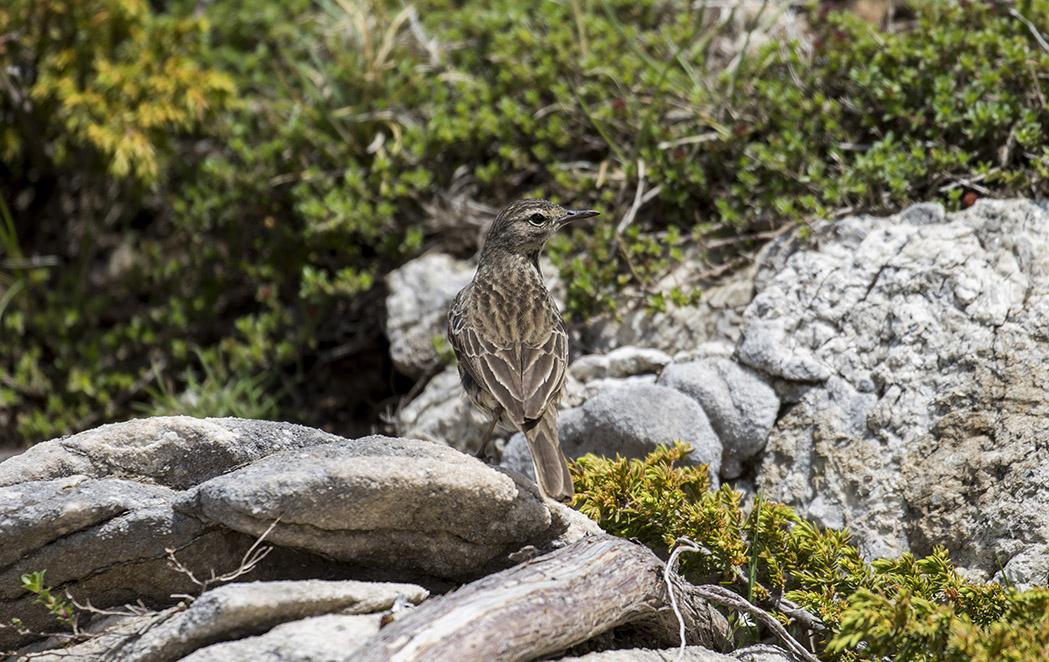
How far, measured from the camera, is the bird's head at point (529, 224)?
6352 mm

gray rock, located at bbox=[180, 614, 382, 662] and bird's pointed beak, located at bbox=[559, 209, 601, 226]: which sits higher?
bird's pointed beak, located at bbox=[559, 209, 601, 226]

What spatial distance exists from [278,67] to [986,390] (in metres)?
6.85

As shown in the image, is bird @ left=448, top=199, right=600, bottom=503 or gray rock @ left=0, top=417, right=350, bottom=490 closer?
gray rock @ left=0, top=417, right=350, bottom=490

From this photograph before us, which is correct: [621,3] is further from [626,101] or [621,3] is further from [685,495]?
[685,495]

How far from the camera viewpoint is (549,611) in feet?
12.0

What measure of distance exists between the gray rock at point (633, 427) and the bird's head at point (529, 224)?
113cm

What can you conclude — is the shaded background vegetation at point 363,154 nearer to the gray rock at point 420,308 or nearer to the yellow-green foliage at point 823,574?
the gray rock at point 420,308

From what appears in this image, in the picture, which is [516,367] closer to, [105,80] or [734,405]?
[734,405]

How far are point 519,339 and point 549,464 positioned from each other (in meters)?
1.02

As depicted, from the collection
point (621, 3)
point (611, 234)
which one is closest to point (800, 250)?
point (611, 234)

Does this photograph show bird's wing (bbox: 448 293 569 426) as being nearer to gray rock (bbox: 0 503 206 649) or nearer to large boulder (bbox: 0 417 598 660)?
large boulder (bbox: 0 417 598 660)

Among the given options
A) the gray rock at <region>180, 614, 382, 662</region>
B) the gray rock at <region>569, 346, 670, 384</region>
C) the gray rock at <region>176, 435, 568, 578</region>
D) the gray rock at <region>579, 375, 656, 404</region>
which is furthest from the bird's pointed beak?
the gray rock at <region>180, 614, 382, 662</region>

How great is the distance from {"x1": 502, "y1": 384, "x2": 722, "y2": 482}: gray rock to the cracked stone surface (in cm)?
43

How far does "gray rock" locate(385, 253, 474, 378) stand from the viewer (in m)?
7.38
